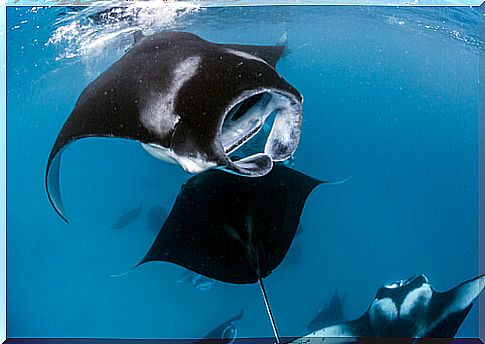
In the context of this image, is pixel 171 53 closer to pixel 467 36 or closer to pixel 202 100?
pixel 202 100

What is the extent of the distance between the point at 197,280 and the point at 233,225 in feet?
1.05

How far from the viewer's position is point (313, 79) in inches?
100

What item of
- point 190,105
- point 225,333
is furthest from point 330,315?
point 190,105

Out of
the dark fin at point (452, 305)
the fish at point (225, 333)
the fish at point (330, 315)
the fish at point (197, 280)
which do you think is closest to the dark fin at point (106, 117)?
the fish at point (197, 280)

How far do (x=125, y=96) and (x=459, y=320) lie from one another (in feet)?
5.51

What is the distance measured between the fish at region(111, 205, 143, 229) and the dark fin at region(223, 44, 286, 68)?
2.63 ft

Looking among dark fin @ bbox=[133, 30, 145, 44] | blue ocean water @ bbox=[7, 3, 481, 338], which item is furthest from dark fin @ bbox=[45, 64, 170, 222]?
blue ocean water @ bbox=[7, 3, 481, 338]

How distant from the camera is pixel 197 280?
8.24ft

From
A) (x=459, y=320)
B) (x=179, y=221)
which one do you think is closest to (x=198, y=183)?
(x=179, y=221)

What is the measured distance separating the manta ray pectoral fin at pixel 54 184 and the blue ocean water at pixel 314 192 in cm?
4

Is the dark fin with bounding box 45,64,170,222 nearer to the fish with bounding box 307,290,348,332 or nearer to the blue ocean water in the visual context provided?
the blue ocean water

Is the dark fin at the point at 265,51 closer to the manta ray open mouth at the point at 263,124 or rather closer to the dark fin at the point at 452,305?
the manta ray open mouth at the point at 263,124

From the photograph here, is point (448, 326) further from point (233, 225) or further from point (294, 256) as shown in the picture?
point (233, 225)

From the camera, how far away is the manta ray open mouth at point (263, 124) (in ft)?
6.81
